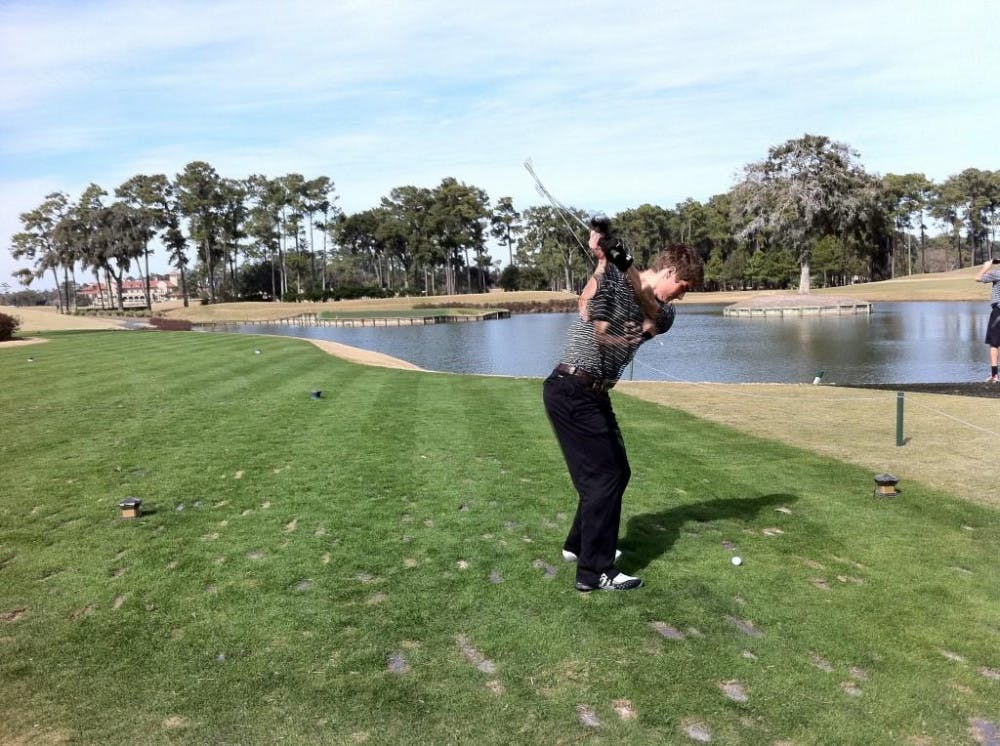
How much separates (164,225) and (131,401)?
10947 cm

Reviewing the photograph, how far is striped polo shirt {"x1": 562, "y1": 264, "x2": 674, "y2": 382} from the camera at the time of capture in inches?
196

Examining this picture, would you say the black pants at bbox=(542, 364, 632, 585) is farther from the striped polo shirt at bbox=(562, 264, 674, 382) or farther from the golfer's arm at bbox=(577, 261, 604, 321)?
the golfer's arm at bbox=(577, 261, 604, 321)

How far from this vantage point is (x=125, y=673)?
4535 millimetres

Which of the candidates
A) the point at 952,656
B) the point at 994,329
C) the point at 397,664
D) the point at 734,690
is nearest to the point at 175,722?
the point at 397,664

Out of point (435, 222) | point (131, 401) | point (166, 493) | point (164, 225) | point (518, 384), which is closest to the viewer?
point (166, 493)

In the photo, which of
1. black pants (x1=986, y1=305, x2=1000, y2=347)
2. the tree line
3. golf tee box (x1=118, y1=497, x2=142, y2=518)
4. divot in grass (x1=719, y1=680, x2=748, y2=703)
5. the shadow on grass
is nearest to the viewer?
divot in grass (x1=719, y1=680, x2=748, y2=703)

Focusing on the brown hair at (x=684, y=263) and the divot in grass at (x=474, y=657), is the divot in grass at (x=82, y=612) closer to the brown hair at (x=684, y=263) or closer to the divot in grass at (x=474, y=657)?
the divot in grass at (x=474, y=657)

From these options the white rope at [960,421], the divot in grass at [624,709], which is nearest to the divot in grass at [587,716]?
the divot in grass at [624,709]

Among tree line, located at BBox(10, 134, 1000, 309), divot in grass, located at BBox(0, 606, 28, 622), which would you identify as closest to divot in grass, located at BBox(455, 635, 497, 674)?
divot in grass, located at BBox(0, 606, 28, 622)

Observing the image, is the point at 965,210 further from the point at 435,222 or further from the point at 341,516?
the point at 341,516

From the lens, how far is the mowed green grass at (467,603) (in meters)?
4.08

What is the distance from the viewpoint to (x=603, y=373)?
17.1 feet

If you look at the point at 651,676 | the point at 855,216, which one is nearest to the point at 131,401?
the point at 651,676

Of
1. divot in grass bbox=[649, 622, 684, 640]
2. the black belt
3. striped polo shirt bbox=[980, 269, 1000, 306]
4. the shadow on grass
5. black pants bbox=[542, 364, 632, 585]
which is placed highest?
striped polo shirt bbox=[980, 269, 1000, 306]
